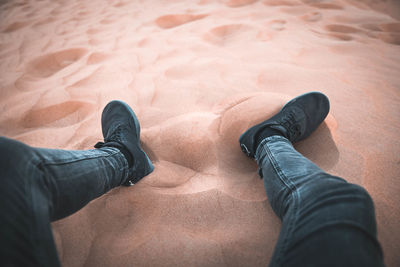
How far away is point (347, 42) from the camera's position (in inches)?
65.7

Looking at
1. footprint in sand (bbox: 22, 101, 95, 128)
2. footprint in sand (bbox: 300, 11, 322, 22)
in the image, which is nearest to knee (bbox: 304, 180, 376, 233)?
footprint in sand (bbox: 22, 101, 95, 128)

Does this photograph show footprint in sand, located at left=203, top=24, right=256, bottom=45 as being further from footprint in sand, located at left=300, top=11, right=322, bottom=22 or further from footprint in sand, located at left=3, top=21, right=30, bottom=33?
footprint in sand, located at left=3, top=21, right=30, bottom=33

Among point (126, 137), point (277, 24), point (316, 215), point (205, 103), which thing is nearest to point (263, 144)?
point (316, 215)

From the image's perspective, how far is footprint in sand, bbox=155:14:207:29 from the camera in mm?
2363

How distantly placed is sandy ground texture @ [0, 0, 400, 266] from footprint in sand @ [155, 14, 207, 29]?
3 cm

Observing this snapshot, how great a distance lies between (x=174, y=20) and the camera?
2.43 metres

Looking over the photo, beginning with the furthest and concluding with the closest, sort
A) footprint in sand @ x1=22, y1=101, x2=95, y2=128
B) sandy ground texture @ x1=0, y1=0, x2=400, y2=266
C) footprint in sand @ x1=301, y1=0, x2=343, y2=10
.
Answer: footprint in sand @ x1=301, y1=0, x2=343, y2=10, footprint in sand @ x1=22, y1=101, x2=95, y2=128, sandy ground texture @ x1=0, y1=0, x2=400, y2=266

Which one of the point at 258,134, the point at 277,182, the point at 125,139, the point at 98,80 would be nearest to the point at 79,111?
the point at 98,80

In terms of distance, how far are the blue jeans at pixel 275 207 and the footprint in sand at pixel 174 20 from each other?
85.7 inches

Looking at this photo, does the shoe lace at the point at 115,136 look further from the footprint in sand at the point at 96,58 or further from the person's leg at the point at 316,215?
the footprint in sand at the point at 96,58

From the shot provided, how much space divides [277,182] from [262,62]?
1120mm

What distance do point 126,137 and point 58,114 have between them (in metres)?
0.70

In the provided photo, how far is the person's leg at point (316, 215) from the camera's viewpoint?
42 cm

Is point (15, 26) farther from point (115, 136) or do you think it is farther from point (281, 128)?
point (281, 128)
